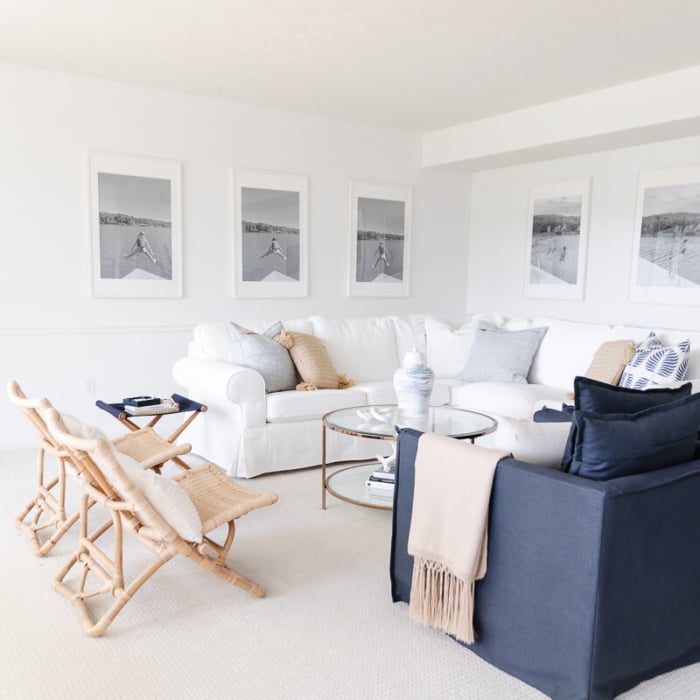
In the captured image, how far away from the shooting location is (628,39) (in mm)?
3859

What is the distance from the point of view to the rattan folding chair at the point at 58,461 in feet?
9.36

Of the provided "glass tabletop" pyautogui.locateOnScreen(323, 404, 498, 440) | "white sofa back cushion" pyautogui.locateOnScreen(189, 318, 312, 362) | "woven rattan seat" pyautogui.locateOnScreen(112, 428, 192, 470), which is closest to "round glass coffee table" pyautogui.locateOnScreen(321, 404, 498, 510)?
"glass tabletop" pyautogui.locateOnScreen(323, 404, 498, 440)

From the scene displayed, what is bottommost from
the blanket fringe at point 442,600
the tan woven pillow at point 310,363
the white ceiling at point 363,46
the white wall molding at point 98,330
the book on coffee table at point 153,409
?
the blanket fringe at point 442,600

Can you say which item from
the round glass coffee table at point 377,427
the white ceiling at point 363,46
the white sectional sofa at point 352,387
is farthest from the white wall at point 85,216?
the round glass coffee table at point 377,427

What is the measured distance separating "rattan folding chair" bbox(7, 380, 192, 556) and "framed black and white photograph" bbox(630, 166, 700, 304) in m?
3.85

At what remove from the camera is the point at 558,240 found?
6.03m

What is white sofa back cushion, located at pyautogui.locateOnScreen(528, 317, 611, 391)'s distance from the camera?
4.79 m

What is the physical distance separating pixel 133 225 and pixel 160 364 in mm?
1077

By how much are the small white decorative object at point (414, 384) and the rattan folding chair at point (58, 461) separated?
3.76 feet

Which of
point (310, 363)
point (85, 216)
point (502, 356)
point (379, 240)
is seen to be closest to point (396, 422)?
point (310, 363)

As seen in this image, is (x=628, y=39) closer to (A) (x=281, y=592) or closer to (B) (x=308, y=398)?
(B) (x=308, y=398)

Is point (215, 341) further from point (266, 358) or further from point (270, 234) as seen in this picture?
point (270, 234)

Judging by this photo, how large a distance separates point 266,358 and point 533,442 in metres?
2.50

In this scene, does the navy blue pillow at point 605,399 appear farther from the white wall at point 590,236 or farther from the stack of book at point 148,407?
the white wall at point 590,236
